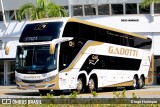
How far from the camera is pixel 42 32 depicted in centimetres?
2106

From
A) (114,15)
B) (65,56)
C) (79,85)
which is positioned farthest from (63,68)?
(114,15)

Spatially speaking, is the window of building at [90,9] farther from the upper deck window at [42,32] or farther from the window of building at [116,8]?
the upper deck window at [42,32]

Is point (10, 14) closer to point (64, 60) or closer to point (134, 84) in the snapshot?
point (134, 84)

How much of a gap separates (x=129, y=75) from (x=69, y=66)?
8.09 metres

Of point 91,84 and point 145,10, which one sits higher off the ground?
point 145,10

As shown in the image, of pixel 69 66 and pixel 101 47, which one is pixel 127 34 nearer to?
pixel 101 47

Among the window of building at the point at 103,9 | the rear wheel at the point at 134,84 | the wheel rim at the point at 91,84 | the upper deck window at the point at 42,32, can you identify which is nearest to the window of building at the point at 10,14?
the window of building at the point at 103,9

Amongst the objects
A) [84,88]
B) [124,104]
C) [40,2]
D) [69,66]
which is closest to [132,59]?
[84,88]

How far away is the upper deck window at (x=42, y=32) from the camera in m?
20.7

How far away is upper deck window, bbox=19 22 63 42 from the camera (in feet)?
68.0

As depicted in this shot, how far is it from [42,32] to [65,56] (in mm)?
1723

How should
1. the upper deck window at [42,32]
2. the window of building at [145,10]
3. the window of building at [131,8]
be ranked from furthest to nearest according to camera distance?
the window of building at [131,8]
the window of building at [145,10]
the upper deck window at [42,32]

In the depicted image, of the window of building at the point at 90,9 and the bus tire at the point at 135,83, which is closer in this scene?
the bus tire at the point at 135,83

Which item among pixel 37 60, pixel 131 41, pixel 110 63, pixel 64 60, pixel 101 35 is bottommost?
pixel 110 63
